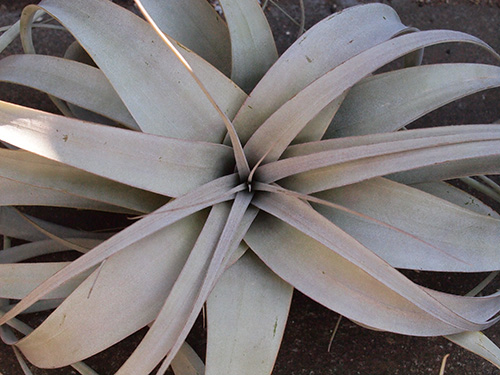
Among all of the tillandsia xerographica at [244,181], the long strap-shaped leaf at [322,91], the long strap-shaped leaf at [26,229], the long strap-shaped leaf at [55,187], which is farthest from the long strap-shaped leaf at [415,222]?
the long strap-shaped leaf at [26,229]

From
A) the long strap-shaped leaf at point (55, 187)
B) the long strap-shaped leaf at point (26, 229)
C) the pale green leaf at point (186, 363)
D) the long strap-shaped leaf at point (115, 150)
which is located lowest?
the pale green leaf at point (186, 363)

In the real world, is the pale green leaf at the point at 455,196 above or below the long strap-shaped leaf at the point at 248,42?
below

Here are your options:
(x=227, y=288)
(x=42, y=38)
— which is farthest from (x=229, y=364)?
(x=42, y=38)

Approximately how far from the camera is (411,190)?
67cm

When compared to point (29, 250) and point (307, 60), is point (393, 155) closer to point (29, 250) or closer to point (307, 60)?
point (307, 60)

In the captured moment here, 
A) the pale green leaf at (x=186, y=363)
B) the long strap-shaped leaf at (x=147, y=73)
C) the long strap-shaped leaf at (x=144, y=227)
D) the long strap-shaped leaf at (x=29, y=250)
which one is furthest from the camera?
the long strap-shaped leaf at (x=29, y=250)

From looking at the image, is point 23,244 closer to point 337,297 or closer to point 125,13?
point 125,13

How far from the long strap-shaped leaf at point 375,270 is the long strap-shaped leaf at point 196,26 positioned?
26cm

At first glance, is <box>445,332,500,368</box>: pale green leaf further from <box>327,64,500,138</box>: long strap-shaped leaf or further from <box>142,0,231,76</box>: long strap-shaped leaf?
<box>142,0,231,76</box>: long strap-shaped leaf

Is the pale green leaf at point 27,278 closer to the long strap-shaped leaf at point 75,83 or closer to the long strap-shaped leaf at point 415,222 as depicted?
the long strap-shaped leaf at point 75,83

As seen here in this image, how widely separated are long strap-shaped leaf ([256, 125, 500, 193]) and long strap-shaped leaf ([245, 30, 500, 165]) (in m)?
0.03

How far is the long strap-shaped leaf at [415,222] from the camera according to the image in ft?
2.18

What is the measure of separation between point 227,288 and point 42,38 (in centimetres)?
69

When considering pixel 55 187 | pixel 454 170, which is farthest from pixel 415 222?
pixel 55 187
